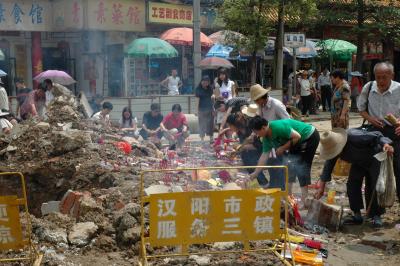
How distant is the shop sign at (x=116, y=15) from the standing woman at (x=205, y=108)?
625 cm

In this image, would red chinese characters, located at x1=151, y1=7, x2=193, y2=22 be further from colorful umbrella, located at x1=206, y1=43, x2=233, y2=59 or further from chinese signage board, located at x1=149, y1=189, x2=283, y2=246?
chinese signage board, located at x1=149, y1=189, x2=283, y2=246

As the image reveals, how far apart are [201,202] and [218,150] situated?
5.37m

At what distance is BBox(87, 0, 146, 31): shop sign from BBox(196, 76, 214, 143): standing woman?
6.25 meters

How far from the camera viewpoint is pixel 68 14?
16219 mm

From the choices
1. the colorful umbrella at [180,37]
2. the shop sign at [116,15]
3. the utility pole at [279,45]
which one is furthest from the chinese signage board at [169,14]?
the utility pole at [279,45]

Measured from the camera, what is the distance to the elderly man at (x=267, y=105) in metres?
6.78

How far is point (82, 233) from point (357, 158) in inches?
124

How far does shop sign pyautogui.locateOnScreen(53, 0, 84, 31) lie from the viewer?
635 inches

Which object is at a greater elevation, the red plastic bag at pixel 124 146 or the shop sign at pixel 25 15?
the shop sign at pixel 25 15

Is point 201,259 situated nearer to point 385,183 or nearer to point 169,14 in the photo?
point 385,183

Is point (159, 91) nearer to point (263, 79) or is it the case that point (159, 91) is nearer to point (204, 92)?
point (263, 79)

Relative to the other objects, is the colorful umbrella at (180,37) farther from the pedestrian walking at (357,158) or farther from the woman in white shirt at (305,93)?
the pedestrian walking at (357,158)

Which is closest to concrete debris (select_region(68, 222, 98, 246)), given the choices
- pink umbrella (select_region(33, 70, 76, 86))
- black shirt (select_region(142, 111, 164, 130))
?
black shirt (select_region(142, 111, 164, 130))

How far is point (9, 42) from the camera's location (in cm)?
1622
